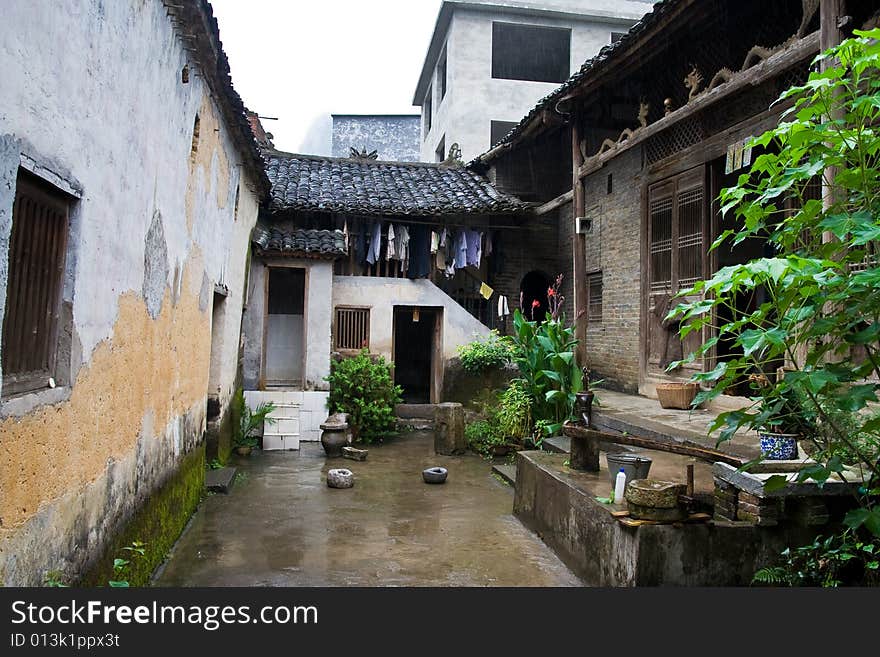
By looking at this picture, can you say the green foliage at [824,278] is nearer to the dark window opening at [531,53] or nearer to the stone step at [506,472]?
the stone step at [506,472]

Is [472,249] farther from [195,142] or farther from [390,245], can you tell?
[195,142]

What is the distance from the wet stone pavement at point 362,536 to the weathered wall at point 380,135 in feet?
66.4

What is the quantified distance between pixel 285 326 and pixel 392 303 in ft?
8.71

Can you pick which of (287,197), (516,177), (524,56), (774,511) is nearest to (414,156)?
(524,56)

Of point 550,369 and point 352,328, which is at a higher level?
point 352,328

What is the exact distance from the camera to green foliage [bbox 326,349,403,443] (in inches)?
462

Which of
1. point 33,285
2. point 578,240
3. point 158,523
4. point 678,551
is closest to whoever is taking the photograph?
point 33,285

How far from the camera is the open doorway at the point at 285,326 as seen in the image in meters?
14.1

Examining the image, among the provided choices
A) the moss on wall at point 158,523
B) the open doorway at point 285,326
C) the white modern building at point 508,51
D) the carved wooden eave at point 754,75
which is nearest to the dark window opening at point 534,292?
the open doorway at point 285,326

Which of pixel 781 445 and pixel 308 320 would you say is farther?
pixel 308 320

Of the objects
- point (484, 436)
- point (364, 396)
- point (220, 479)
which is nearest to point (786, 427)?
point (220, 479)

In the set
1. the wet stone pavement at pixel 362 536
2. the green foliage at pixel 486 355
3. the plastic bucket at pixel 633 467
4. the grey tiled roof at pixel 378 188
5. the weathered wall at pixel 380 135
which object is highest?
the weathered wall at pixel 380 135

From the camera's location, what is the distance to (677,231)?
9633 mm

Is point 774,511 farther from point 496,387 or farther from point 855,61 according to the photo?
point 496,387
